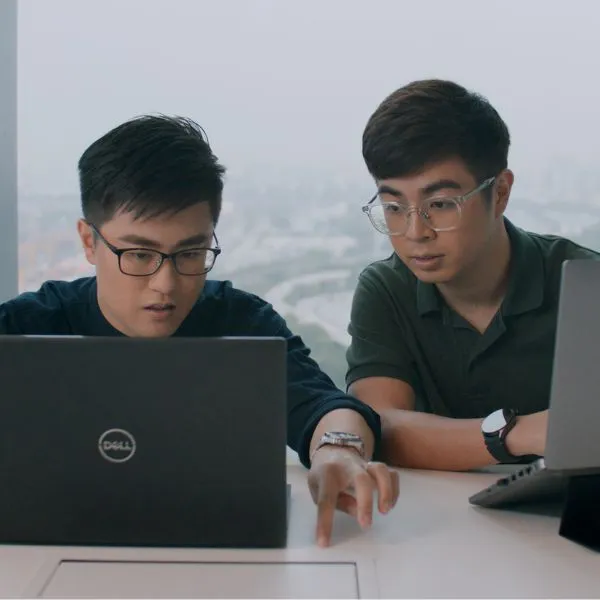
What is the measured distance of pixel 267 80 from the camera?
311 centimetres

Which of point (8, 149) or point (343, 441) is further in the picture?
point (8, 149)

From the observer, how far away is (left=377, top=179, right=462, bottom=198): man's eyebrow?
192 cm

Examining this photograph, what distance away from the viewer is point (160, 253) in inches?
63.6

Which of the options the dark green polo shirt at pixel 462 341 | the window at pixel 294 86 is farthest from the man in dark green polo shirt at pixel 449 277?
the window at pixel 294 86

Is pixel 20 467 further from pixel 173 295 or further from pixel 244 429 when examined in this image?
pixel 173 295

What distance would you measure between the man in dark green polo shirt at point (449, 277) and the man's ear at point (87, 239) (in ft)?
1.85

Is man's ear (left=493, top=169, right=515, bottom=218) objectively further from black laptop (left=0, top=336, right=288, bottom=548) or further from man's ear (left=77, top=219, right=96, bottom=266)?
black laptop (left=0, top=336, right=288, bottom=548)

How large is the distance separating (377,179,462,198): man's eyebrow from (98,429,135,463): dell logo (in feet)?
2.95

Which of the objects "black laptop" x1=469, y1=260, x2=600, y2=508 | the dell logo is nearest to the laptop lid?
"black laptop" x1=469, y1=260, x2=600, y2=508

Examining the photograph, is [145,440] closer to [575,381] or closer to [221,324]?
[575,381]

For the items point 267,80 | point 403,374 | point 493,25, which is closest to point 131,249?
point 403,374

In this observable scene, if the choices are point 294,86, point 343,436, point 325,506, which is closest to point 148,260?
point 343,436

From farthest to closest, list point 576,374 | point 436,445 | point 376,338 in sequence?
point 376,338
point 436,445
point 576,374

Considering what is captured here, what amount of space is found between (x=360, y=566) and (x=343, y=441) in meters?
0.29
